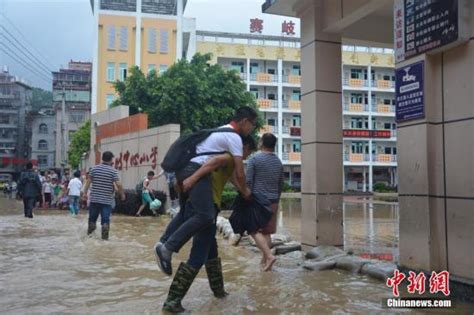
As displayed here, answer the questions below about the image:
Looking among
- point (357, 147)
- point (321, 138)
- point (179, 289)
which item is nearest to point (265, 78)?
point (357, 147)

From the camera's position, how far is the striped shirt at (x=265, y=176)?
20.0ft

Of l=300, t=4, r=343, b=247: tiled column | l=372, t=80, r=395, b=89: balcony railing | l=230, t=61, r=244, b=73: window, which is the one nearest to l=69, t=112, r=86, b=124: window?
l=230, t=61, r=244, b=73: window

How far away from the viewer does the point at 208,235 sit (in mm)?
4258

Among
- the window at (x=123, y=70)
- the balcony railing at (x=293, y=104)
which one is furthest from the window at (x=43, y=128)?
the balcony railing at (x=293, y=104)


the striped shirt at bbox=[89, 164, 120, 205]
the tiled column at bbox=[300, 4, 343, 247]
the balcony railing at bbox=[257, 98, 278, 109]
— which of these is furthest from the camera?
the balcony railing at bbox=[257, 98, 278, 109]

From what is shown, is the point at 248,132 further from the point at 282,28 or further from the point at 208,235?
the point at 282,28

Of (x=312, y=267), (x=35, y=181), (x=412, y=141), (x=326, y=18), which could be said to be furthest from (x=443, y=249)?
(x=35, y=181)

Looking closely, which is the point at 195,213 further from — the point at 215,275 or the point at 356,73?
the point at 356,73

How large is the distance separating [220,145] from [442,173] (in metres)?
2.35

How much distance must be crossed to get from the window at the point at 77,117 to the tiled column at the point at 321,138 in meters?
60.7

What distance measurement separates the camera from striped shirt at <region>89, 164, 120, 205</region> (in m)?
8.54

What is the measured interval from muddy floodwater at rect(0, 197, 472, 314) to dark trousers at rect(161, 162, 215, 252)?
61 cm

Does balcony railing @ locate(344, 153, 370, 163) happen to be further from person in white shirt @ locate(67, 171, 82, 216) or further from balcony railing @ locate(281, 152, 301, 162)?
person in white shirt @ locate(67, 171, 82, 216)

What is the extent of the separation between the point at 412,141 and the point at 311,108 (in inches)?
89.2
